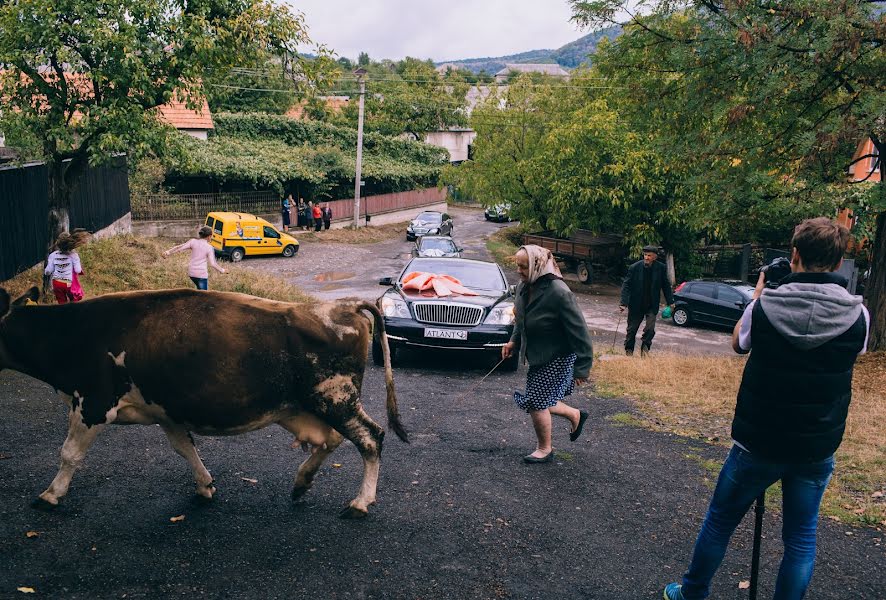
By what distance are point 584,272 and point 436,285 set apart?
2023 centimetres

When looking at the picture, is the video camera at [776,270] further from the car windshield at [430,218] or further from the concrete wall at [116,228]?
the car windshield at [430,218]

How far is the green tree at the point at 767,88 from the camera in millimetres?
11273

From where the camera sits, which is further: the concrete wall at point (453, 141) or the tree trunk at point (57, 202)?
the concrete wall at point (453, 141)

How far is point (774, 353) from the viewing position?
11.1 feet

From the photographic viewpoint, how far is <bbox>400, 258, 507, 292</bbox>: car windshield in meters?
11.2

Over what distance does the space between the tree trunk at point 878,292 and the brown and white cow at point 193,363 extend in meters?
11.3

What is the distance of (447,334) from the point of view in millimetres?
9945

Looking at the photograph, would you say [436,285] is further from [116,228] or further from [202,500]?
[116,228]

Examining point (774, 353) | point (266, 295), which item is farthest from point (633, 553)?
point (266, 295)

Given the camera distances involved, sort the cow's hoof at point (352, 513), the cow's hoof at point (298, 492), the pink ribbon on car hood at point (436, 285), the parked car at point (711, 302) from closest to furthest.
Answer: the cow's hoof at point (352, 513) → the cow's hoof at point (298, 492) → the pink ribbon on car hood at point (436, 285) → the parked car at point (711, 302)

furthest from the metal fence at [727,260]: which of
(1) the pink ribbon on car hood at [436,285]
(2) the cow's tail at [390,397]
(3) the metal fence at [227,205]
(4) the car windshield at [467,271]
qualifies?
(2) the cow's tail at [390,397]

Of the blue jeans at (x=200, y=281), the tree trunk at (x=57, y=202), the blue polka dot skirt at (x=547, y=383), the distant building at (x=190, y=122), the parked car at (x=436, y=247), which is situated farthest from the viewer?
the distant building at (x=190, y=122)

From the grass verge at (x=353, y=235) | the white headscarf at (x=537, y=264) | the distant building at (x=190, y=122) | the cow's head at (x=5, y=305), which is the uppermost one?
the distant building at (x=190, y=122)

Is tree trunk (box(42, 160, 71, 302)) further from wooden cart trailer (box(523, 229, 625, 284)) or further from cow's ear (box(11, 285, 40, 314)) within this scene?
wooden cart trailer (box(523, 229, 625, 284))
